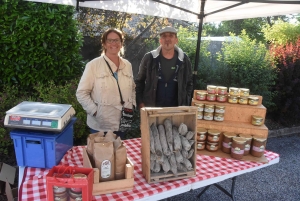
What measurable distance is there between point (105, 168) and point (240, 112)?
1611mm

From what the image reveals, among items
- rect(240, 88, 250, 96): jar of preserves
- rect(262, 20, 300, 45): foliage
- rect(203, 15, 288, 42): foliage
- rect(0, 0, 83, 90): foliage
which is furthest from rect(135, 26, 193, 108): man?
rect(203, 15, 288, 42): foliage

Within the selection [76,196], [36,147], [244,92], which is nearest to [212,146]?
[244,92]

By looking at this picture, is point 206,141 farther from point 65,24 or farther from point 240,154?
point 65,24

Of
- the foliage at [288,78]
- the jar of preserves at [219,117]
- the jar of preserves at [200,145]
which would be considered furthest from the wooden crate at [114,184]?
the foliage at [288,78]

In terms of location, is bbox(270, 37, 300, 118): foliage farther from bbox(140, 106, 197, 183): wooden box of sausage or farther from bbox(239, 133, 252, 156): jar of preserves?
bbox(140, 106, 197, 183): wooden box of sausage

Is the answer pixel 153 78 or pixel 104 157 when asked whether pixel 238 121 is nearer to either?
pixel 153 78

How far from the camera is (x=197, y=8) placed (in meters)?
3.88

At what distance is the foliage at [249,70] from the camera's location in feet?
18.5

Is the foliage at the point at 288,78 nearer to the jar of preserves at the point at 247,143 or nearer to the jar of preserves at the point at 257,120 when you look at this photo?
the jar of preserves at the point at 257,120

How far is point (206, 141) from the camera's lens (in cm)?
253

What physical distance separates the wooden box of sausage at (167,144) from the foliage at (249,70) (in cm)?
403

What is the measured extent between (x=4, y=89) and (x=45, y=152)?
304 cm

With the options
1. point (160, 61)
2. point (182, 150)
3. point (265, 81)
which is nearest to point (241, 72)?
point (265, 81)

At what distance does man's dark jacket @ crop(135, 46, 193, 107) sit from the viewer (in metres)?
3.07
